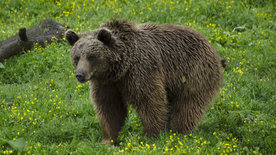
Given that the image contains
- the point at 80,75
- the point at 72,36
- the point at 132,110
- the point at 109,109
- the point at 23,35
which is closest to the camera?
the point at 80,75

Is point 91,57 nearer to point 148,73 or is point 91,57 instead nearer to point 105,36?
point 105,36

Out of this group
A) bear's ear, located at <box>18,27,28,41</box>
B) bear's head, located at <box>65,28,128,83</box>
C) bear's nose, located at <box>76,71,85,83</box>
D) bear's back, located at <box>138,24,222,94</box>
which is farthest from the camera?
bear's ear, located at <box>18,27,28,41</box>

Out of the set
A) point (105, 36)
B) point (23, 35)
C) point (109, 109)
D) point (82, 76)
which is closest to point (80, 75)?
point (82, 76)

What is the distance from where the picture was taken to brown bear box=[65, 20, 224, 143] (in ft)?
17.8

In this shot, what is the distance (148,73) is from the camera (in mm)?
5598

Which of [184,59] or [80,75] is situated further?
[184,59]

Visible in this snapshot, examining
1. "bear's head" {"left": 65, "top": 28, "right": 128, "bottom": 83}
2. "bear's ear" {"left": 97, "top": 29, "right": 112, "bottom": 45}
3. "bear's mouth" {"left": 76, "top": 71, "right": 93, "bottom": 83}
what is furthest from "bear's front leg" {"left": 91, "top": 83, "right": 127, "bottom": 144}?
"bear's ear" {"left": 97, "top": 29, "right": 112, "bottom": 45}

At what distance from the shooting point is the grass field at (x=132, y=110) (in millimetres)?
5594

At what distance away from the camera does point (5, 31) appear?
1081 cm

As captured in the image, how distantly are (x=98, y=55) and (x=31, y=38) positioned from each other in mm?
4914

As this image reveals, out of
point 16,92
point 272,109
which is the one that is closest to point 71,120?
point 16,92

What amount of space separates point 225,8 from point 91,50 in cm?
711

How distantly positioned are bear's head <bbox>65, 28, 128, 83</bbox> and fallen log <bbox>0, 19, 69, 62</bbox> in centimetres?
410

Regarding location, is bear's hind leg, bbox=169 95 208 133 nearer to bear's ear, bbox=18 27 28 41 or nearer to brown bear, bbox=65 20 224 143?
brown bear, bbox=65 20 224 143
